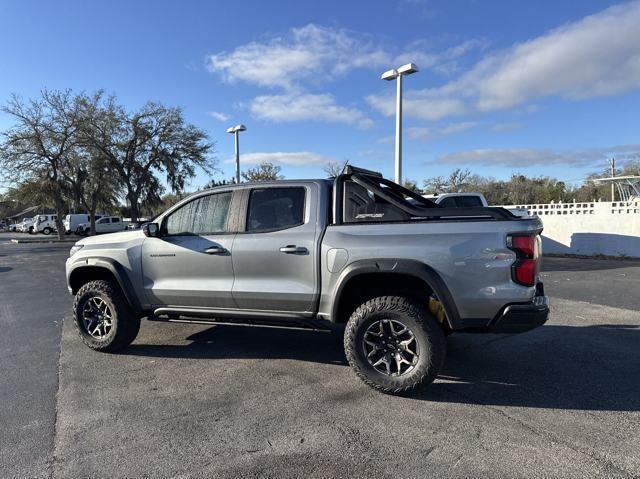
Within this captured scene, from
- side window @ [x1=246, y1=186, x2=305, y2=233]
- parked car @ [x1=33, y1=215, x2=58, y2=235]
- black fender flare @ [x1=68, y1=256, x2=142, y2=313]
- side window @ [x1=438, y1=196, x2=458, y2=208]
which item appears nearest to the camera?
side window @ [x1=246, y1=186, x2=305, y2=233]

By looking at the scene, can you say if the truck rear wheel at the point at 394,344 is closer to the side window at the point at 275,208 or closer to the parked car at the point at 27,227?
the side window at the point at 275,208

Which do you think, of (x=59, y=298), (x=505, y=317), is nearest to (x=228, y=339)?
(x=505, y=317)

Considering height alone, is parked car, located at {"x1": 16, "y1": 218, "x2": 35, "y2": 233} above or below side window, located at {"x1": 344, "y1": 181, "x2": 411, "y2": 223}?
below

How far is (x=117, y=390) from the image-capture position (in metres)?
4.30

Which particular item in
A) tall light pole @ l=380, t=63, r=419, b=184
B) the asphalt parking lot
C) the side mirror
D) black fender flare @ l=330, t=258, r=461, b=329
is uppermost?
tall light pole @ l=380, t=63, r=419, b=184

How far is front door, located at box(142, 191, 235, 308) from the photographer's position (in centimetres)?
483

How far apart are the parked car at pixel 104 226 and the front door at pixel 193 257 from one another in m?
40.3

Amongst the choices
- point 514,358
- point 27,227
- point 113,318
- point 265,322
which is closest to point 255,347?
point 265,322

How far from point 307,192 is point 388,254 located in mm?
1113

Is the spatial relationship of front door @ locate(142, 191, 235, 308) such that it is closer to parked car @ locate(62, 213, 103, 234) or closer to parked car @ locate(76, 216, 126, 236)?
parked car @ locate(76, 216, 126, 236)

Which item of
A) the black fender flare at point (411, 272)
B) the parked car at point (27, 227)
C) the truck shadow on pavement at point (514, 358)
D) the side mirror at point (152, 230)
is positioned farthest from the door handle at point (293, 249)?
the parked car at point (27, 227)

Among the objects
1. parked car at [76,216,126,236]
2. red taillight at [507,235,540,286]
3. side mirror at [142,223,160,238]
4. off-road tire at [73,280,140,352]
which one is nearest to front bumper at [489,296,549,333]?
red taillight at [507,235,540,286]

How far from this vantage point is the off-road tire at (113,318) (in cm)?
530

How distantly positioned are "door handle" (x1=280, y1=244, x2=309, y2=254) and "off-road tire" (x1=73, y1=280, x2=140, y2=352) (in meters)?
→ 2.19
